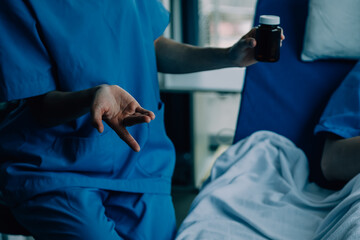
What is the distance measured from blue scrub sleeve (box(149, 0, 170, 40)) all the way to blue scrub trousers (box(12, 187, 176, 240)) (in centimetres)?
48

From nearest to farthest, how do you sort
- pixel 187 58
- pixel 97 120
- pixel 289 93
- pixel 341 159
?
1. pixel 97 120
2. pixel 341 159
3. pixel 187 58
4. pixel 289 93

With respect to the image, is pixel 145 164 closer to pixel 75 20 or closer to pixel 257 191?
pixel 257 191

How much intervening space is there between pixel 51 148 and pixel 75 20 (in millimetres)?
315

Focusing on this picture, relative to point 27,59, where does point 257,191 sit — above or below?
below

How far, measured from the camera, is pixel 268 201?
42.7 inches

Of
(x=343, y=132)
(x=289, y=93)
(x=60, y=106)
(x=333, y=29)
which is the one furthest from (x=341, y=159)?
(x=60, y=106)

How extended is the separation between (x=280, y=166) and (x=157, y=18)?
564 mm

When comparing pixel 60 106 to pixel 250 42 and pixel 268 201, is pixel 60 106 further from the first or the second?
pixel 268 201

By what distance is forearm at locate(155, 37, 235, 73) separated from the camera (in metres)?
1.14

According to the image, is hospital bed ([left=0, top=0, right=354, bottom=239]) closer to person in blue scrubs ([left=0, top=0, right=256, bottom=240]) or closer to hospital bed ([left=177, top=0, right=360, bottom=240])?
hospital bed ([left=177, top=0, right=360, bottom=240])

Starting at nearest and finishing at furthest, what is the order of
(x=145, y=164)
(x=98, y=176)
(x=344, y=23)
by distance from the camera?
(x=98, y=176) < (x=145, y=164) < (x=344, y=23)

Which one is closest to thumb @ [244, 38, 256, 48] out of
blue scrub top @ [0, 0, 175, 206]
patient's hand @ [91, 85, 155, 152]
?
blue scrub top @ [0, 0, 175, 206]

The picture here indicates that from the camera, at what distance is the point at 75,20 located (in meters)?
0.98

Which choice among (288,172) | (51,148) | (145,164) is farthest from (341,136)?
(51,148)
